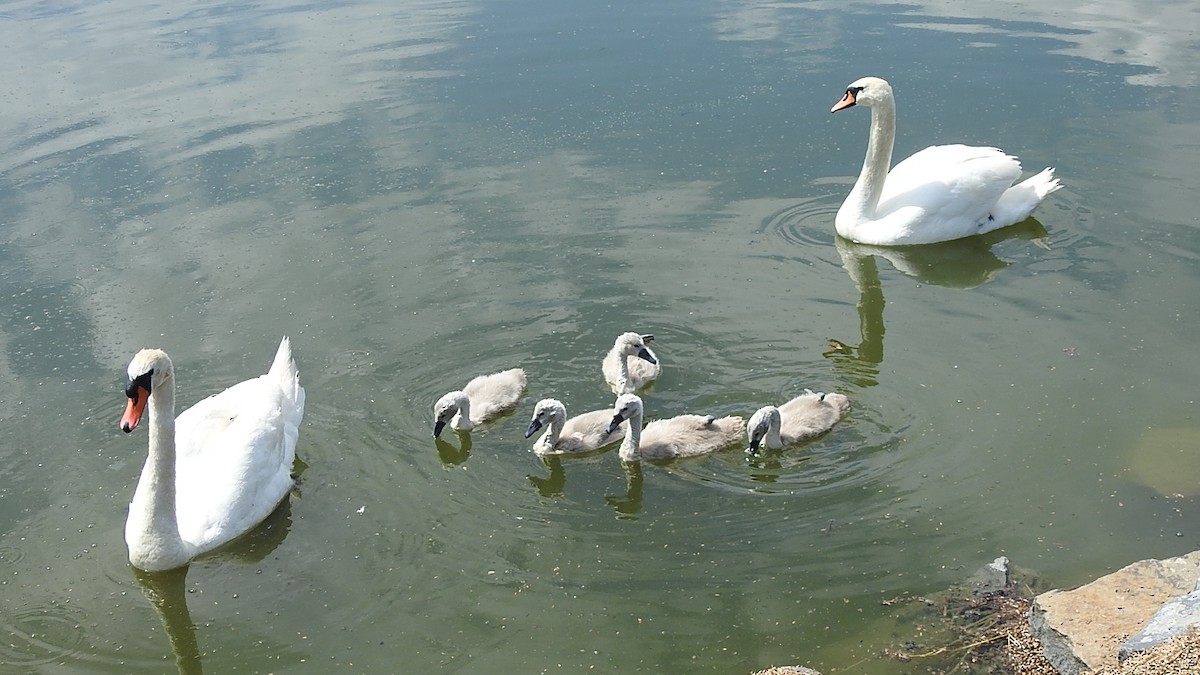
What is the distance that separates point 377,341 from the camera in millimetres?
9609

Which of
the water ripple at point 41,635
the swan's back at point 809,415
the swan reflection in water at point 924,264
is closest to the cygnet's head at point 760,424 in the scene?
the swan's back at point 809,415

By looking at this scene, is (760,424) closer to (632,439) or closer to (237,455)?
(632,439)

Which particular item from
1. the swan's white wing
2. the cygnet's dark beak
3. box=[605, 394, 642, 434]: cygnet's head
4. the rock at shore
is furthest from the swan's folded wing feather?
the swan's white wing

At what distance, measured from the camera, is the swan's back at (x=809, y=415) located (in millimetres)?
7922

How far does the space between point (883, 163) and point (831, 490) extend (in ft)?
15.3

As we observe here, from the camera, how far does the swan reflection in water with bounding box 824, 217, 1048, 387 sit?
9836mm

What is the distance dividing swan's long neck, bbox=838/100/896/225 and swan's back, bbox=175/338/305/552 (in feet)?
17.4

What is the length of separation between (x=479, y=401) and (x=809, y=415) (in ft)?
7.42

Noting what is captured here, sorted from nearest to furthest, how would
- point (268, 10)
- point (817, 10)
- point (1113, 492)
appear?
1. point (1113, 492)
2. point (817, 10)
3. point (268, 10)

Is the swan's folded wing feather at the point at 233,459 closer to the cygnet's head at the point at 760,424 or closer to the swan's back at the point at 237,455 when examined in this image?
the swan's back at the point at 237,455

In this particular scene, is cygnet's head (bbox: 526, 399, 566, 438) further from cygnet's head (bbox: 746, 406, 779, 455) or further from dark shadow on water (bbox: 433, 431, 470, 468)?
cygnet's head (bbox: 746, 406, 779, 455)

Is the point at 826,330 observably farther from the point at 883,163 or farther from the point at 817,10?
the point at 817,10

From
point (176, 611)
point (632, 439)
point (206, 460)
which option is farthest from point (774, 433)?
point (176, 611)

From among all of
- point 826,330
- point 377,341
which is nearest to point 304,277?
point 377,341
